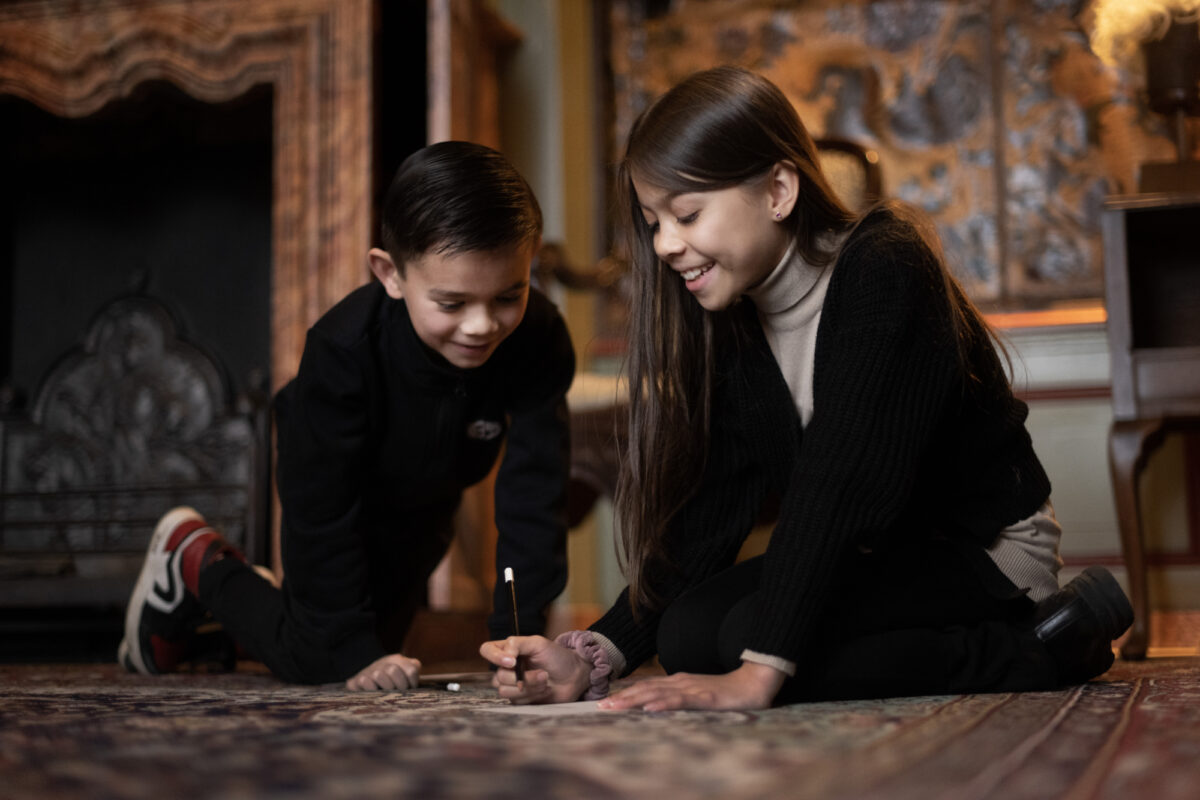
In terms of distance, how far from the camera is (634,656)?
3.49ft

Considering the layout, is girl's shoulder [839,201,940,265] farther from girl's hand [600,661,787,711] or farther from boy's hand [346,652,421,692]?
boy's hand [346,652,421,692]

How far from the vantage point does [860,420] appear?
891mm

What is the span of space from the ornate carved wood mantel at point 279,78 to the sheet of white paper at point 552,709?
1.33m

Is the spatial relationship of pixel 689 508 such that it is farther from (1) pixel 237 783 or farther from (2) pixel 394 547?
(1) pixel 237 783

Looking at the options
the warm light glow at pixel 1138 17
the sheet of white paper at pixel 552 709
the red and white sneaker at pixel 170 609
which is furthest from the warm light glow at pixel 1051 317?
the sheet of white paper at pixel 552 709

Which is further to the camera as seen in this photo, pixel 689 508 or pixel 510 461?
pixel 510 461

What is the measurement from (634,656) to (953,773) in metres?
0.53

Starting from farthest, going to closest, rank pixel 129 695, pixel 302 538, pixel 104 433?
pixel 104 433, pixel 302 538, pixel 129 695

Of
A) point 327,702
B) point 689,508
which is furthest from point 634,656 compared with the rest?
point 327,702

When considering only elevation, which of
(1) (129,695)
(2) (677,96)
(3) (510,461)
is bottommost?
(1) (129,695)

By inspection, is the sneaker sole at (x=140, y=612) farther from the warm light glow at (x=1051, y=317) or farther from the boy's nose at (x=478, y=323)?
the warm light glow at (x=1051, y=317)

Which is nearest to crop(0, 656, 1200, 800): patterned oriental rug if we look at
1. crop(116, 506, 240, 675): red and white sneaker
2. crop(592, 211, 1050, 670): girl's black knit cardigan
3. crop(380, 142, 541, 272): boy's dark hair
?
crop(592, 211, 1050, 670): girl's black knit cardigan

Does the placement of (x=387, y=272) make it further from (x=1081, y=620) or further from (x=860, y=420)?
(x=1081, y=620)

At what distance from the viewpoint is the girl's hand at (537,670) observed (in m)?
0.93
